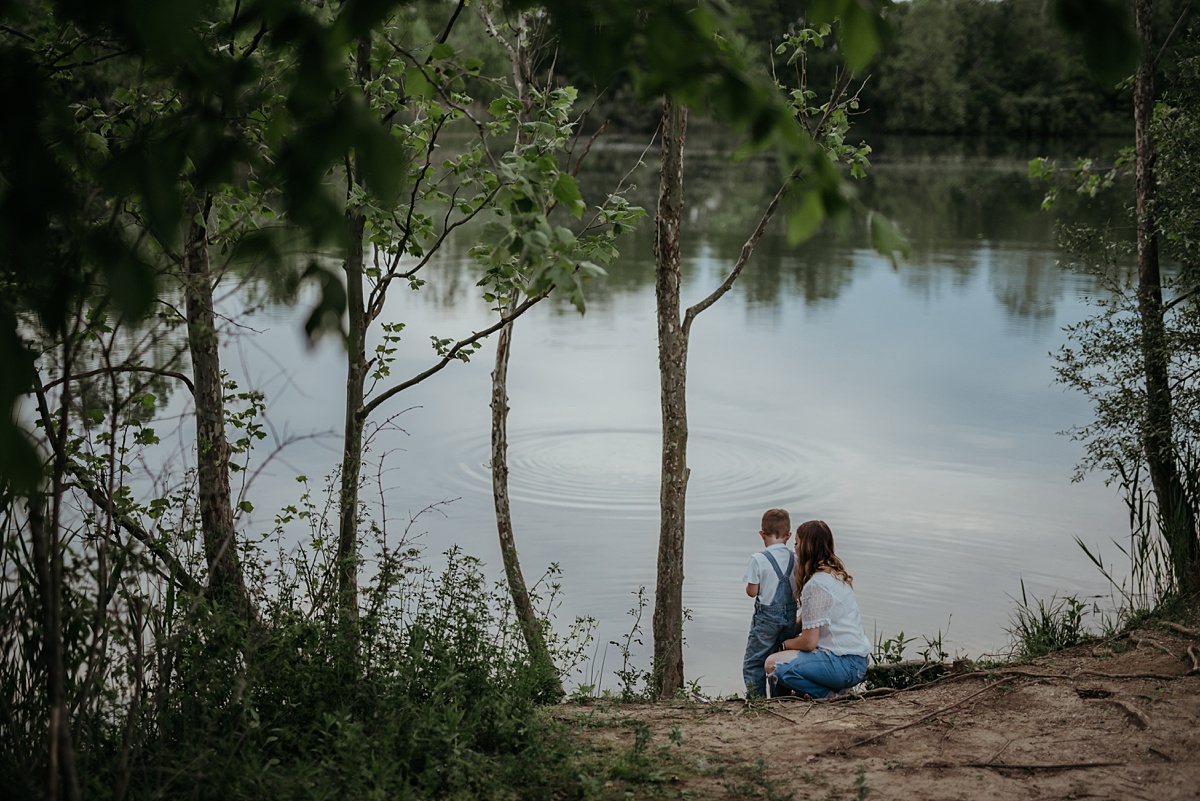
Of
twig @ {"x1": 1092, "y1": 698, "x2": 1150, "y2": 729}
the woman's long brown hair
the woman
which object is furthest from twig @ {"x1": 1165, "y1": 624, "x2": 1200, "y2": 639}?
the woman's long brown hair

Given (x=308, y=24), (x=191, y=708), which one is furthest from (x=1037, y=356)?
(x=308, y=24)

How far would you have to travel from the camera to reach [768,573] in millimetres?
6711

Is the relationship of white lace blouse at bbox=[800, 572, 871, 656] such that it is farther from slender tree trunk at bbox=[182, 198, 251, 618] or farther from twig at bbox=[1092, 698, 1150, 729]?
slender tree trunk at bbox=[182, 198, 251, 618]

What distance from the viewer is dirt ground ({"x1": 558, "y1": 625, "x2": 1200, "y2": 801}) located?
4.21 metres

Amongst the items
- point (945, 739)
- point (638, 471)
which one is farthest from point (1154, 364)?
point (638, 471)

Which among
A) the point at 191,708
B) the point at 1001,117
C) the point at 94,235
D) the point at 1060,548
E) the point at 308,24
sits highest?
the point at 1001,117

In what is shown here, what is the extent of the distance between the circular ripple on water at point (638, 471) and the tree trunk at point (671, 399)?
13.3 ft

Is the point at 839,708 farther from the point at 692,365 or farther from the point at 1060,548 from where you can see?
the point at 692,365

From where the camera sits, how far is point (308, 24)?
185 centimetres

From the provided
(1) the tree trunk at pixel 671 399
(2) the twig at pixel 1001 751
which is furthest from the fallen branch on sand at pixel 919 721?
(1) the tree trunk at pixel 671 399

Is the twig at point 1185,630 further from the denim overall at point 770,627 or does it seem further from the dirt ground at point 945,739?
the denim overall at point 770,627

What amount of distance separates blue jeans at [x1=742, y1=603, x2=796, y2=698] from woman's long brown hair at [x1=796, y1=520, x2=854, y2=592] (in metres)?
0.27

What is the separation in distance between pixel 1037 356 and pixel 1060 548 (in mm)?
8314

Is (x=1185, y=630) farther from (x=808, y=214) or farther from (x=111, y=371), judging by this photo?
(x=111, y=371)
